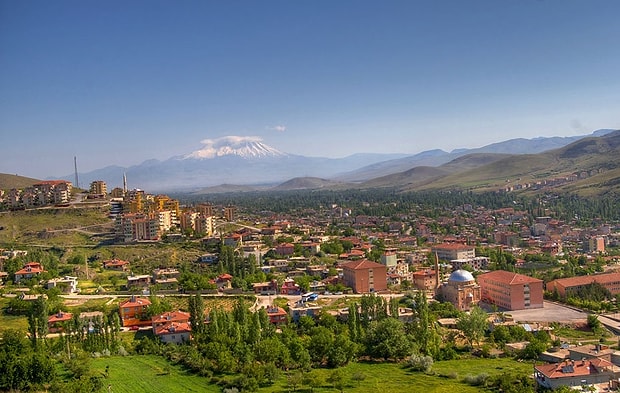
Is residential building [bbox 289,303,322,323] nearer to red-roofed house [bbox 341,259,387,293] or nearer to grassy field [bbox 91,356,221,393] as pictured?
red-roofed house [bbox 341,259,387,293]

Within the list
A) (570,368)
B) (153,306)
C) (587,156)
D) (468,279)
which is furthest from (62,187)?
(587,156)

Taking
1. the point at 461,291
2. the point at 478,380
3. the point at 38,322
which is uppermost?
the point at 38,322

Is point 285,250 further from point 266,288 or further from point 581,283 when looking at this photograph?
point 581,283

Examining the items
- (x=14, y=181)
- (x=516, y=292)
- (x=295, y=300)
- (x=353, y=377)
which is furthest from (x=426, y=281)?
(x=14, y=181)

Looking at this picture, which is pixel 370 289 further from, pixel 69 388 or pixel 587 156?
pixel 587 156

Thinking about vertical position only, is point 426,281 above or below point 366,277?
below

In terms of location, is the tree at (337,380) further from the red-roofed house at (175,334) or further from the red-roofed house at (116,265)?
the red-roofed house at (116,265)
